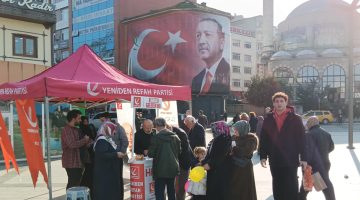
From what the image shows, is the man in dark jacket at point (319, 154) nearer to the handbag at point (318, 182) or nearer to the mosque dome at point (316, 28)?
the handbag at point (318, 182)

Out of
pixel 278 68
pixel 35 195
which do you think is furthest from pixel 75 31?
pixel 35 195

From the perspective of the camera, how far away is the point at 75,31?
5053 cm

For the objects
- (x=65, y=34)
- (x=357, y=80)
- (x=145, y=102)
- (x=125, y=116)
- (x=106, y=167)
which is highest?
(x=65, y=34)

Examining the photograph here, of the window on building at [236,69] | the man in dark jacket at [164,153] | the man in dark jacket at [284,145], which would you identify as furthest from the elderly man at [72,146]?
the window on building at [236,69]

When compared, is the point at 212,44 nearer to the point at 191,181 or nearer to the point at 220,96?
the point at 220,96

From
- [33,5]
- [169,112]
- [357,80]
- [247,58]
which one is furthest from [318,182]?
[247,58]

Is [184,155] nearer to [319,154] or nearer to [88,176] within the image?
[88,176]

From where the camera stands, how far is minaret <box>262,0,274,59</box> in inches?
3135

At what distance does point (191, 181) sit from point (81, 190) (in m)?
1.80

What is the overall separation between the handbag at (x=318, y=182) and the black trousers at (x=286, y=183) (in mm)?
702

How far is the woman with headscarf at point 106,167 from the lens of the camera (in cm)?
661

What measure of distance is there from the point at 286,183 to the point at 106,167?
9.70ft

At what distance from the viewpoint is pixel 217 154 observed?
5.84 metres

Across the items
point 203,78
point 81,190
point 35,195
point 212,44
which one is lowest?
point 35,195
